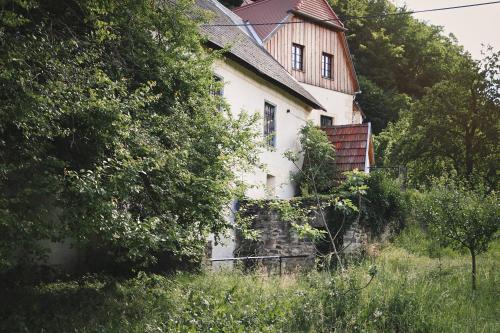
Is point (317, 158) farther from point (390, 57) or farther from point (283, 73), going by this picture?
point (390, 57)

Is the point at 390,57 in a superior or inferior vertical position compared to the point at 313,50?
superior

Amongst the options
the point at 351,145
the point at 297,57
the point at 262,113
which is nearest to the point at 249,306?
the point at 262,113

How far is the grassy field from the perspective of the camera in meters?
7.78

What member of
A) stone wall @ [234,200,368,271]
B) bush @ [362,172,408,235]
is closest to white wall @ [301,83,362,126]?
bush @ [362,172,408,235]

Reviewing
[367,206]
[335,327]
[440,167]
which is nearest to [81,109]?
[335,327]

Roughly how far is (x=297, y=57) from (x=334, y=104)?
2.70 m

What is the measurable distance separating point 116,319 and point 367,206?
9798 millimetres

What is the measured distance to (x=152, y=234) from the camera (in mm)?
7340

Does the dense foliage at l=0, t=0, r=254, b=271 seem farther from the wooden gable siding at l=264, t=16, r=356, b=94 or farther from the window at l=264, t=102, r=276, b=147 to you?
the wooden gable siding at l=264, t=16, r=356, b=94

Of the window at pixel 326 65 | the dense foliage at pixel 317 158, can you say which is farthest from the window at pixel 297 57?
the dense foliage at pixel 317 158

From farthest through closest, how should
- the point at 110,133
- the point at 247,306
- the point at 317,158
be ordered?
the point at 317,158 < the point at 247,306 < the point at 110,133

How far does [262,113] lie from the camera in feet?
57.1

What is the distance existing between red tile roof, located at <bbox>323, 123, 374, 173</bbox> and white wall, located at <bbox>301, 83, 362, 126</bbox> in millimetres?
2513

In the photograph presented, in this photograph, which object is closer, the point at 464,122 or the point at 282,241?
the point at 282,241
